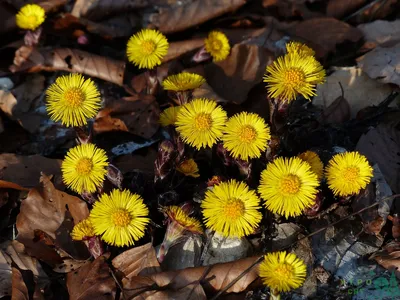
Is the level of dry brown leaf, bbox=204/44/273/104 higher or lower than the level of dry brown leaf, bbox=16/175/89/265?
higher

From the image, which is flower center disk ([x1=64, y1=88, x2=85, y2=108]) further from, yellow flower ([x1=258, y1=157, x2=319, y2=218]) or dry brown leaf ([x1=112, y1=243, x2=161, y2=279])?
yellow flower ([x1=258, y1=157, x2=319, y2=218])

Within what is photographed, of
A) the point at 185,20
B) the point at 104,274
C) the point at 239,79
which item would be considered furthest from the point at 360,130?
the point at 104,274

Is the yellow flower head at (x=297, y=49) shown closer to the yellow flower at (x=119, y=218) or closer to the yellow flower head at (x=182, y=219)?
the yellow flower head at (x=182, y=219)

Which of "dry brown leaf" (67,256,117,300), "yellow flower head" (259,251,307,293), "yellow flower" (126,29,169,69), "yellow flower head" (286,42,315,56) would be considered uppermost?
"yellow flower" (126,29,169,69)

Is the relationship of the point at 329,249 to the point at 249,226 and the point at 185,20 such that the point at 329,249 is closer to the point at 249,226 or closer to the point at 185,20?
the point at 249,226

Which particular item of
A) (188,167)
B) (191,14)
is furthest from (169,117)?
(191,14)

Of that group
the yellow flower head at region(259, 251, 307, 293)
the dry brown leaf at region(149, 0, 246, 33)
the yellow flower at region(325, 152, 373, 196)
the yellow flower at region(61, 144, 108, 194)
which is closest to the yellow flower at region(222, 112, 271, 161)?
the yellow flower at region(325, 152, 373, 196)

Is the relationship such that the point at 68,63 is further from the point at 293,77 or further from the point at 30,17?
the point at 293,77
